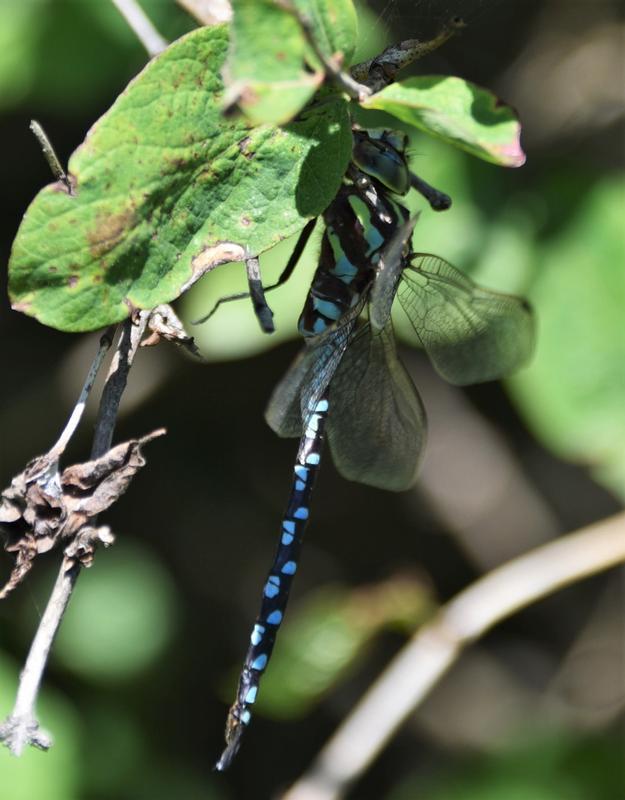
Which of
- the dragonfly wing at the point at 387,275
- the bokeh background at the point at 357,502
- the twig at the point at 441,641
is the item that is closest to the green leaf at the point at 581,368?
the bokeh background at the point at 357,502

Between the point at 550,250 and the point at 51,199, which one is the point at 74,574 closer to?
the point at 51,199

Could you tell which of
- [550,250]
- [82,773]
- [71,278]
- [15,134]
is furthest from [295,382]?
[15,134]

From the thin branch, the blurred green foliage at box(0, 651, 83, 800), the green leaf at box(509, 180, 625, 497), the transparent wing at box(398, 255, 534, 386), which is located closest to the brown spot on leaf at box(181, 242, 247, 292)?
the thin branch

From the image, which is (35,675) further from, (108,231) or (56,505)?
(108,231)

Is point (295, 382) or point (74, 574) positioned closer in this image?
point (74, 574)

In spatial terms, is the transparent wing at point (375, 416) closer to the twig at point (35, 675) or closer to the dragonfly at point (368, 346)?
the dragonfly at point (368, 346)
